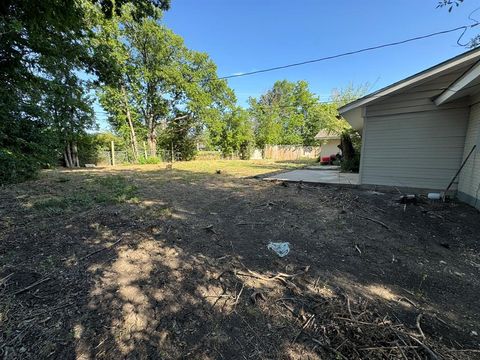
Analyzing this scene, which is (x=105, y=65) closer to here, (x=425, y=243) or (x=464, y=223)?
(x=425, y=243)

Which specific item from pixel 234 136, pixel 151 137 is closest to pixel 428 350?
pixel 151 137

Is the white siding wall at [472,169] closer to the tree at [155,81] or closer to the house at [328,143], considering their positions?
the house at [328,143]

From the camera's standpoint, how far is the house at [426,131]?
16.1ft

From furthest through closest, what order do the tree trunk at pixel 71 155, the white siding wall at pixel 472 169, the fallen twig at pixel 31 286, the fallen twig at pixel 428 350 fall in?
the tree trunk at pixel 71 155
the white siding wall at pixel 472 169
the fallen twig at pixel 31 286
the fallen twig at pixel 428 350

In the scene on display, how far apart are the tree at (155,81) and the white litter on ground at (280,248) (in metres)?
17.1

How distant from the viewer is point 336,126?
16344 mm

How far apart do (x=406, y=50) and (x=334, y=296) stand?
10590 millimetres

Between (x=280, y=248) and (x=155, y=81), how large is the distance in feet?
63.7

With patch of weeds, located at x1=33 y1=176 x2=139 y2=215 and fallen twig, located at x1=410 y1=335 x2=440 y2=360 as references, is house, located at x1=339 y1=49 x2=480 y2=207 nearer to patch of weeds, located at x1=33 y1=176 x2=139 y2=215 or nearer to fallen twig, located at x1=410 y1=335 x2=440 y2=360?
fallen twig, located at x1=410 y1=335 x2=440 y2=360

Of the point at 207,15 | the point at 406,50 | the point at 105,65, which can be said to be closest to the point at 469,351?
the point at 105,65

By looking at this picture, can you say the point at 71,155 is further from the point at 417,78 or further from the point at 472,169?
the point at 472,169

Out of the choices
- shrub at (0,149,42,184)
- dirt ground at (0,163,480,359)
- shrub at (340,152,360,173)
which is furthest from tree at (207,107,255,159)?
dirt ground at (0,163,480,359)

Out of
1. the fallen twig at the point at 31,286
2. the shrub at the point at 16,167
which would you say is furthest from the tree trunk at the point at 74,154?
the fallen twig at the point at 31,286

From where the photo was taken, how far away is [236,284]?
2.33 metres
